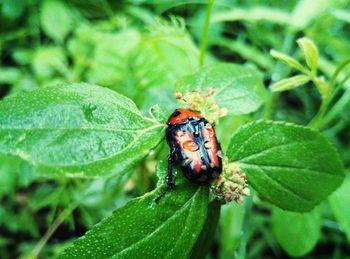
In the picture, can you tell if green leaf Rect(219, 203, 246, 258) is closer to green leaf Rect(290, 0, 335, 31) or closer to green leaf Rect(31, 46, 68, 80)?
green leaf Rect(290, 0, 335, 31)

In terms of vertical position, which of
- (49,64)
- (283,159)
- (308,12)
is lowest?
(283,159)

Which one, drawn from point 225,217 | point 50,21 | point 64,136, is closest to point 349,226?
point 225,217

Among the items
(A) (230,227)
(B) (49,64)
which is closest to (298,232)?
(A) (230,227)

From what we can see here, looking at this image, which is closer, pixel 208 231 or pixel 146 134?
pixel 146 134

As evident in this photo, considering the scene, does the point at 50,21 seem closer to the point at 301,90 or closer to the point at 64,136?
the point at 301,90

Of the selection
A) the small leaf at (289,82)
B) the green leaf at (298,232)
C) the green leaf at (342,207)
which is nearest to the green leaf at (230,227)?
the green leaf at (298,232)

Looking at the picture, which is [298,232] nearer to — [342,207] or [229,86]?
[342,207]
